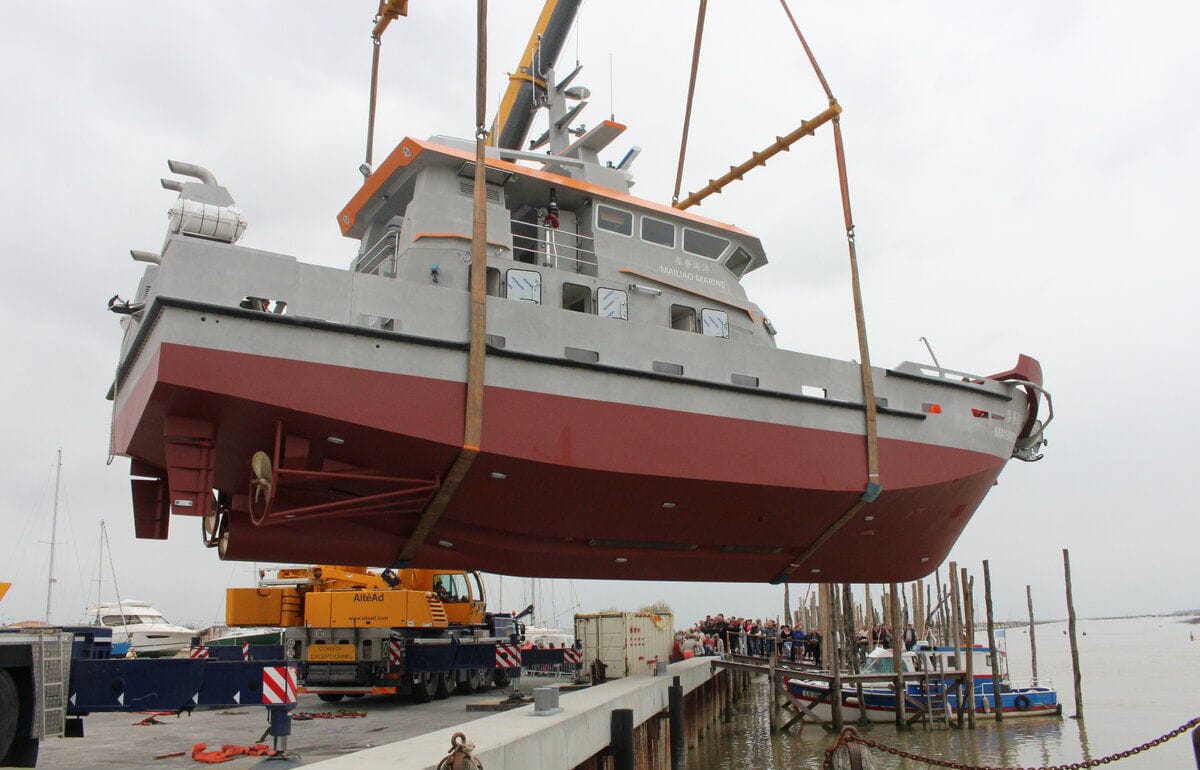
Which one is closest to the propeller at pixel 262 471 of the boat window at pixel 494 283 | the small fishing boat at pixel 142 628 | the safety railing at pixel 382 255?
the boat window at pixel 494 283

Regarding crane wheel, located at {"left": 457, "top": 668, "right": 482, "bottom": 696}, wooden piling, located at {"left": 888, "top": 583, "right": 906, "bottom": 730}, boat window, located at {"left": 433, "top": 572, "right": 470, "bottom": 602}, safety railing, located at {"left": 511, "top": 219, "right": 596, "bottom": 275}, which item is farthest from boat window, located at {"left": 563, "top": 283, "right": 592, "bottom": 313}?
wooden piling, located at {"left": 888, "top": 583, "right": 906, "bottom": 730}

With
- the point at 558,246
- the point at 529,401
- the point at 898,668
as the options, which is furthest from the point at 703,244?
the point at 898,668

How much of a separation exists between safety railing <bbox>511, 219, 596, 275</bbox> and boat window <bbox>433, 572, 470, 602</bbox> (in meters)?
7.16

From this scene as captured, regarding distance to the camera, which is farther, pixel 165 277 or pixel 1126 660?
pixel 1126 660

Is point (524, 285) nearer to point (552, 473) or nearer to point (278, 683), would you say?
point (552, 473)

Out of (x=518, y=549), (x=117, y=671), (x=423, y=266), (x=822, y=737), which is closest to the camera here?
→ (x=117, y=671)

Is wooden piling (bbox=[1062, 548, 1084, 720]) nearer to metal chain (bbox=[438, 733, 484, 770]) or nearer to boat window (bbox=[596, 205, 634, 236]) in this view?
boat window (bbox=[596, 205, 634, 236])

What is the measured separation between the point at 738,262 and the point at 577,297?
331cm

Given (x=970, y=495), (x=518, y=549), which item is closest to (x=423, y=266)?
(x=518, y=549)

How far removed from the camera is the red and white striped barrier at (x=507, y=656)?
1368 cm

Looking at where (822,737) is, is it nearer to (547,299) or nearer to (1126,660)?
(547,299)

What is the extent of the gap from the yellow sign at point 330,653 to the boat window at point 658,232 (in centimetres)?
700

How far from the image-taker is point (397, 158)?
33.2 feet

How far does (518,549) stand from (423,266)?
3294 millimetres
